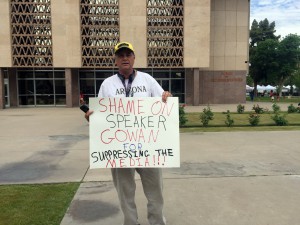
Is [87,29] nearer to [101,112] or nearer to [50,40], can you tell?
[50,40]

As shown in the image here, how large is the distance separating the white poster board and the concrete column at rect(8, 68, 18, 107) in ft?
95.4

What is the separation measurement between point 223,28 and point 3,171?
29435mm

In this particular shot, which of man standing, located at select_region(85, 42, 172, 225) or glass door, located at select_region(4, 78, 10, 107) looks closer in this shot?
man standing, located at select_region(85, 42, 172, 225)

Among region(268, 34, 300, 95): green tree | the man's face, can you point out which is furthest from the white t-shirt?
region(268, 34, 300, 95): green tree

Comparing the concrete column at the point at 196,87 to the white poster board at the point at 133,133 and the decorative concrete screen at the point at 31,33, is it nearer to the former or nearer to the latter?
the decorative concrete screen at the point at 31,33

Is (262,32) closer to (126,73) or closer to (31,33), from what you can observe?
(31,33)

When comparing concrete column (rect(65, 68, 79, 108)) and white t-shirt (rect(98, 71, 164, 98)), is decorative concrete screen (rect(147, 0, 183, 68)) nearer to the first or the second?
concrete column (rect(65, 68, 79, 108))

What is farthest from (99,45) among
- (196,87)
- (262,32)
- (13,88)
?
(262,32)

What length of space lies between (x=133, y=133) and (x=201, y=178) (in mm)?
2514

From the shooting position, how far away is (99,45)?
2838 centimetres

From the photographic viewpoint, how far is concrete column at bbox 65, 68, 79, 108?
2859 centimetres

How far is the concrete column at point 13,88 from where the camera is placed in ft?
97.6

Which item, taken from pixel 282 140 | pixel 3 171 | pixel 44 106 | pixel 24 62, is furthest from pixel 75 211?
pixel 44 106

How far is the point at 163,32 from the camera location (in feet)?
95.1
